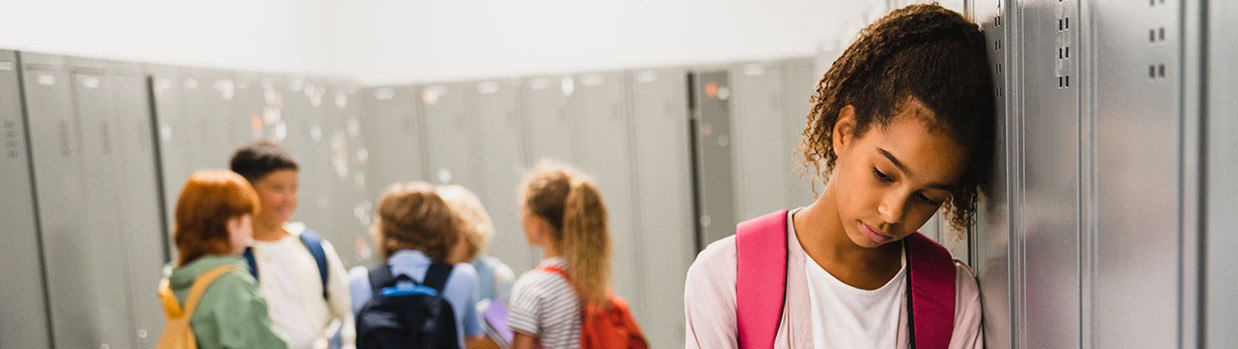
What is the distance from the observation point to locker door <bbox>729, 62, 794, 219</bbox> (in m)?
4.34

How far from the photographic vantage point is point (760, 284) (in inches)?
49.8

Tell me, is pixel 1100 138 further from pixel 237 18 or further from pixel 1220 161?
pixel 237 18

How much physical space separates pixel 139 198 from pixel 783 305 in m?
2.86

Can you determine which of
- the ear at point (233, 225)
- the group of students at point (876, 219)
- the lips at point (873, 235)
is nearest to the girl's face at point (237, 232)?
the ear at point (233, 225)

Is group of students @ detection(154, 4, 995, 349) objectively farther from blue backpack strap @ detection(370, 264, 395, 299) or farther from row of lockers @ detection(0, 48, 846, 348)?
row of lockers @ detection(0, 48, 846, 348)

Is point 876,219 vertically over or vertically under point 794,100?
under

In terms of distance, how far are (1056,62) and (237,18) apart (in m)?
4.83

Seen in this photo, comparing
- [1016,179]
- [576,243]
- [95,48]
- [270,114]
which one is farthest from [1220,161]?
[95,48]

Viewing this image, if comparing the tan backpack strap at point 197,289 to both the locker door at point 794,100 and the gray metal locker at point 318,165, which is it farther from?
the locker door at point 794,100

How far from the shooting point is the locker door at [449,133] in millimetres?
4777

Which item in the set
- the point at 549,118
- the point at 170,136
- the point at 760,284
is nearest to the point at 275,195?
the point at 170,136

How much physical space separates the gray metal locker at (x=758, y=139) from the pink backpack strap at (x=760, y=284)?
3119 mm

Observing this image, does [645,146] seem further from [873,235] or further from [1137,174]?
[1137,174]

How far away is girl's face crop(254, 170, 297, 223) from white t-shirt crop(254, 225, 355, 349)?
9 cm
